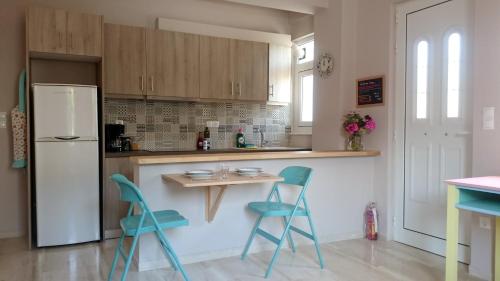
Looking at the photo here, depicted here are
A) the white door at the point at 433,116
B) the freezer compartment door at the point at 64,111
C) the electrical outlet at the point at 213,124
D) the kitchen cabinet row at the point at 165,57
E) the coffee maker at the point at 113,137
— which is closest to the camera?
the white door at the point at 433,116

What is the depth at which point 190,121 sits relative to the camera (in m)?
5.00

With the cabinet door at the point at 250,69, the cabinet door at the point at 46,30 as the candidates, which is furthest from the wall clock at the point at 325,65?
the cabinet door at the point at 46,30

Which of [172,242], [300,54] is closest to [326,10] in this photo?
[300,54]

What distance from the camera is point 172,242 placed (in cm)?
313

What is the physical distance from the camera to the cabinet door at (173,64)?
174 inches

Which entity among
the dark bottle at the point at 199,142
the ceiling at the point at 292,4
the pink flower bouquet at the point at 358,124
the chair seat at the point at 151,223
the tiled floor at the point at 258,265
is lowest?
the tiled floor at the point at 258,265

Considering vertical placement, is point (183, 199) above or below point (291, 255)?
above

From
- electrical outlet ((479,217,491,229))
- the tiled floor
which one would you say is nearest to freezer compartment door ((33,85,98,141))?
the tiled floor

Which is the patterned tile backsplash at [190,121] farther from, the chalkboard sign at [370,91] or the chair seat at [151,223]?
the chair seat at [151,223]

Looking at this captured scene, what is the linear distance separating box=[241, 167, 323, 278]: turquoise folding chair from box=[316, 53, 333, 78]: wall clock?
1.57 meters

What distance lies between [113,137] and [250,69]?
1.88m

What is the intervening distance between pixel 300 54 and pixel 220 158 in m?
2.76

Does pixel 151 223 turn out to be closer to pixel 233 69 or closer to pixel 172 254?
pixel 172 254

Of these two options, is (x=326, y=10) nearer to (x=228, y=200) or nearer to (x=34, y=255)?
(x=228, y=200)
